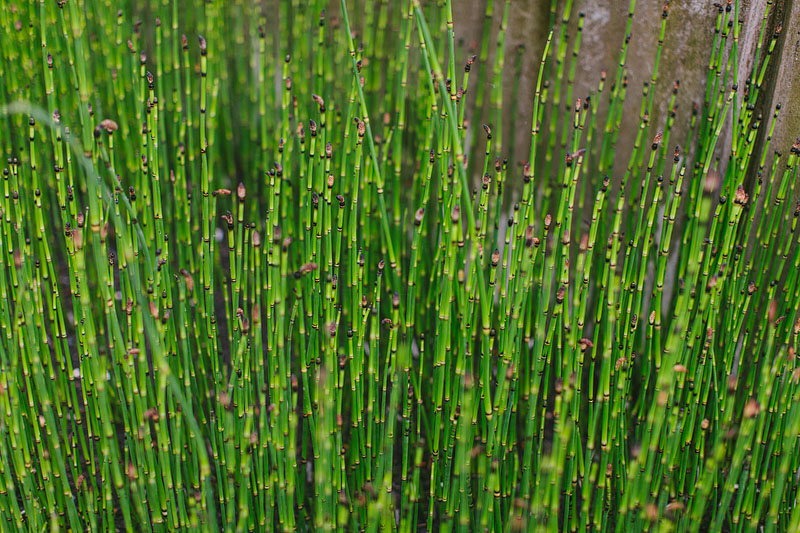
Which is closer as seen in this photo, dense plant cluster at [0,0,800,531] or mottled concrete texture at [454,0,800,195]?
dense plant cluster at [0,0,800,531]

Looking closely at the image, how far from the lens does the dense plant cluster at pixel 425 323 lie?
46.7 inches

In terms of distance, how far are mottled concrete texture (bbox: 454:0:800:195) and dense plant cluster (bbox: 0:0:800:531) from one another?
0.08ft

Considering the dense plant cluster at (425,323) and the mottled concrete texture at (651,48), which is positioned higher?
the mottled concrete texture at (651,48)

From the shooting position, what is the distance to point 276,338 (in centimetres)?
126

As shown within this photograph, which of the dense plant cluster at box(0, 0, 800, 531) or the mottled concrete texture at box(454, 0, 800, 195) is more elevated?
the mottled concrete texture at box(454, 0, 800, 195)

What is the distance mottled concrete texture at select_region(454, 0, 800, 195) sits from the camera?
159cm

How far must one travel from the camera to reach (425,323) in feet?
5.76

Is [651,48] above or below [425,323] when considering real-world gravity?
above

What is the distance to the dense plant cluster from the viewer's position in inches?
46.7

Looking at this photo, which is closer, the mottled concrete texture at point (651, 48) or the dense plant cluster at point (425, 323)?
the dense plant cluster at point (425, 323)

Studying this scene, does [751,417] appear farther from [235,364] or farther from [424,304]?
[424,304]

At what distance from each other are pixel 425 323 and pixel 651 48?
2.66ft

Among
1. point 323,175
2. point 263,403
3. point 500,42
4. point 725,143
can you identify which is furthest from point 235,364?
point 725,143

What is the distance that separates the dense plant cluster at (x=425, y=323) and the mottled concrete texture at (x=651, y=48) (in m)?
0.02
